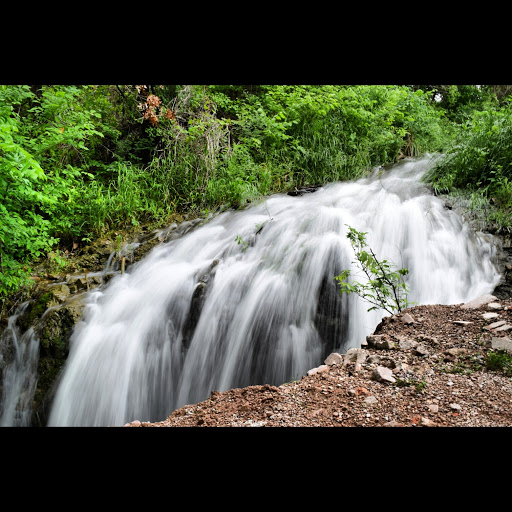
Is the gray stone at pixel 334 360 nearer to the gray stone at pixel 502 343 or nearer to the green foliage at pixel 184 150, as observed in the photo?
the gray stone at pixel 502 343

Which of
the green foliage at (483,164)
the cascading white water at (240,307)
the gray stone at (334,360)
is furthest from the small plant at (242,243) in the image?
the green foliage at (483,164)

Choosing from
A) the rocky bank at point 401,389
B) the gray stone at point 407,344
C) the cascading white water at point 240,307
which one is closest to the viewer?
the rocky bank at point 401,389

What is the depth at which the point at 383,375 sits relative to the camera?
2.26m

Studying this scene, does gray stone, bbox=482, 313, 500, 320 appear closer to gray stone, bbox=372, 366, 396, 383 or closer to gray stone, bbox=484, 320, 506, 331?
gray stone, bbox=484, 320, 506, 331

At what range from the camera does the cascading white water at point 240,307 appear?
342 centimetres

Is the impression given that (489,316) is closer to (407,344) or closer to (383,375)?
(407,344)

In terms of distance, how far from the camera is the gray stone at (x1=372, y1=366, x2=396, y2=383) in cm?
223

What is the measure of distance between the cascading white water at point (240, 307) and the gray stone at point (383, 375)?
1029 millimetres

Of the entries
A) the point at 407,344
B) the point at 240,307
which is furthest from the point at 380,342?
the point at 240,307

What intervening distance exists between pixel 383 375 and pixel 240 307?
1797 mm

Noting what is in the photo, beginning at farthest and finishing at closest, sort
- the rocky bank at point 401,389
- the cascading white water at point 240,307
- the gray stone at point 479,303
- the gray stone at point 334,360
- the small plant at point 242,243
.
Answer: the small plant at point 242,243, the cascading white water at point 240,307, the gray stone at point 479,303, the gray stone at point 334,360, the rocky bank at point 401,389

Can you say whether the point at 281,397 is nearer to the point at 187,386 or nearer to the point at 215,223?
the point at 187,386
